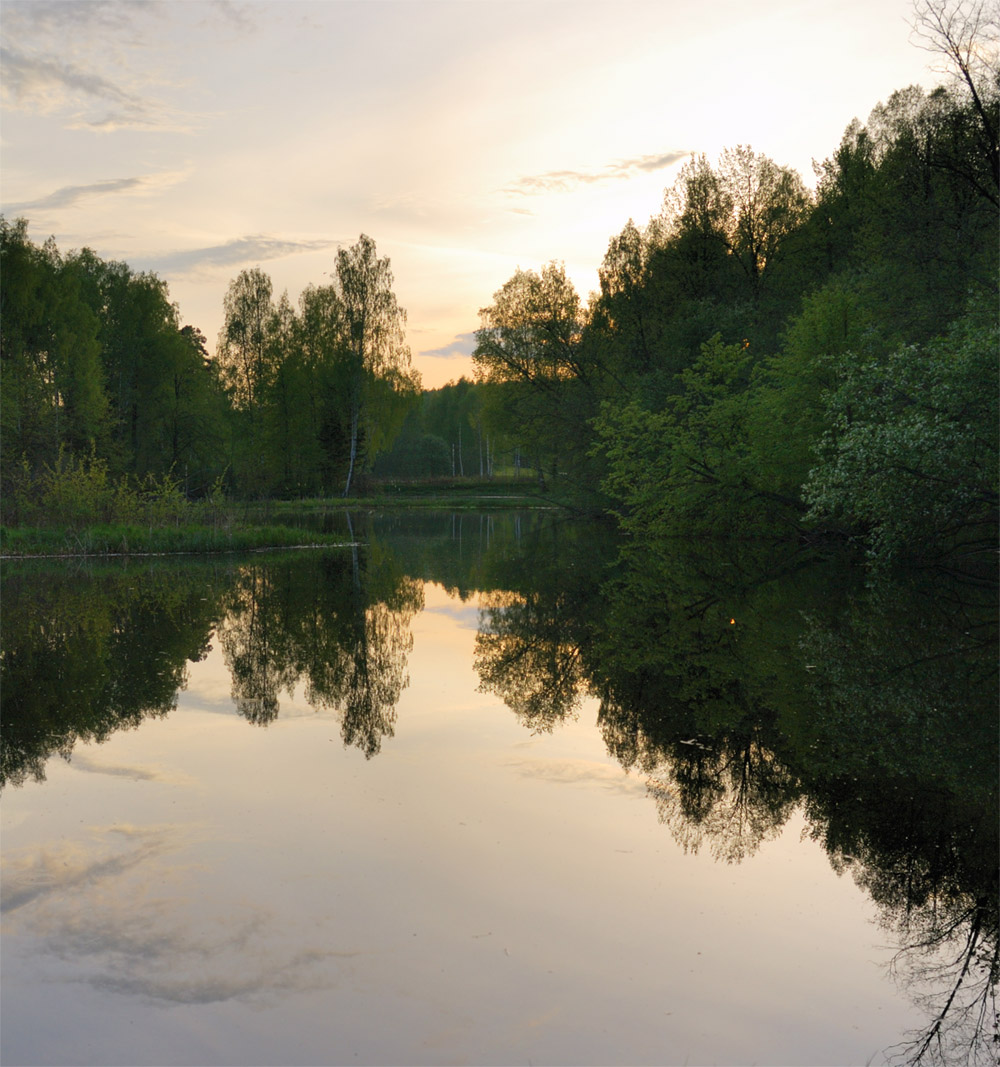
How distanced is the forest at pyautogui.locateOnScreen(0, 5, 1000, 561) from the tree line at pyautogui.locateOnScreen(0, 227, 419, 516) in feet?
0.57

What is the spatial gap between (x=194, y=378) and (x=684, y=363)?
34.5 metres

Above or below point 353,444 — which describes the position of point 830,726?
below

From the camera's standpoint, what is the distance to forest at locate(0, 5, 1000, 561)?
1855 cm

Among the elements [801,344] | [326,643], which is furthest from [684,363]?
[326,643]

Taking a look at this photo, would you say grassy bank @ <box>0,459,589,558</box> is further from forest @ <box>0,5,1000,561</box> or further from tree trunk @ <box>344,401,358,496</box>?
tree trunk @ <box>344,401,358,496</box>

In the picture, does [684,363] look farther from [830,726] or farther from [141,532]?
[830,726]

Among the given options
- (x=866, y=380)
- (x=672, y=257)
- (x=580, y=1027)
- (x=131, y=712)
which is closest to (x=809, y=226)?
(x=672, y=257)

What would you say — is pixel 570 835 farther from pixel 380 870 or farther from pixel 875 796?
pixel 875 796

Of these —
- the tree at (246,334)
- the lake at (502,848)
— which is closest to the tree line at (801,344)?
the lake at (502,848)

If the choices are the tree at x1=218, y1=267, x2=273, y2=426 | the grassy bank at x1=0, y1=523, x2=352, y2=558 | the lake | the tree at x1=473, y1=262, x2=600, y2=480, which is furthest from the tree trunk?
the lake

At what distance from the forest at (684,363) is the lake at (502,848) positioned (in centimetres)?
731

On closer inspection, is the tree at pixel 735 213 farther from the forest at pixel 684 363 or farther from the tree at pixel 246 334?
the tree at pixel 246 334

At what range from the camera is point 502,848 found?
5.66m

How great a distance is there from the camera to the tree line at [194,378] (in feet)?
144
